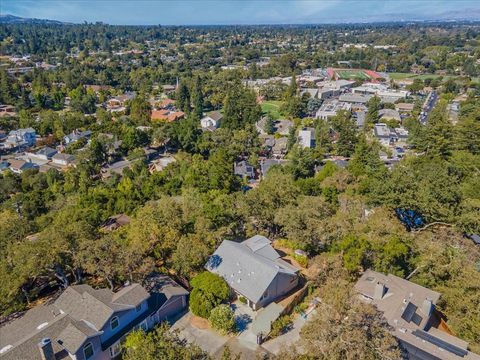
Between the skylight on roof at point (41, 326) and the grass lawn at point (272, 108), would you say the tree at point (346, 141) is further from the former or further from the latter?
the skylight on roof at point (41, 326)

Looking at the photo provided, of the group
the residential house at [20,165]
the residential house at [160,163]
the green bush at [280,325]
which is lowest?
the residential house at [160,163]

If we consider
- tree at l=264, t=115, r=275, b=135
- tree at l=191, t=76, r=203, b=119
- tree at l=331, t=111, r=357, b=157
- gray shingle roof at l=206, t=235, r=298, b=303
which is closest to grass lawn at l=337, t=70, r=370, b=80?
tree at l=191, t=76, r=203, b=119

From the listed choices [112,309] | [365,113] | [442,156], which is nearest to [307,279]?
[112,309]

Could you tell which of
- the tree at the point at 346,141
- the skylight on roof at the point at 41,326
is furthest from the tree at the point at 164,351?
the tree at the point at 346,141

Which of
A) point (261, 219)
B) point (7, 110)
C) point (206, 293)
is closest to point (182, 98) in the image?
point (7, 110)

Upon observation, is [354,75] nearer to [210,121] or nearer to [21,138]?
[210,121]

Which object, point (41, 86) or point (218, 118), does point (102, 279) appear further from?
point (41, 86)
